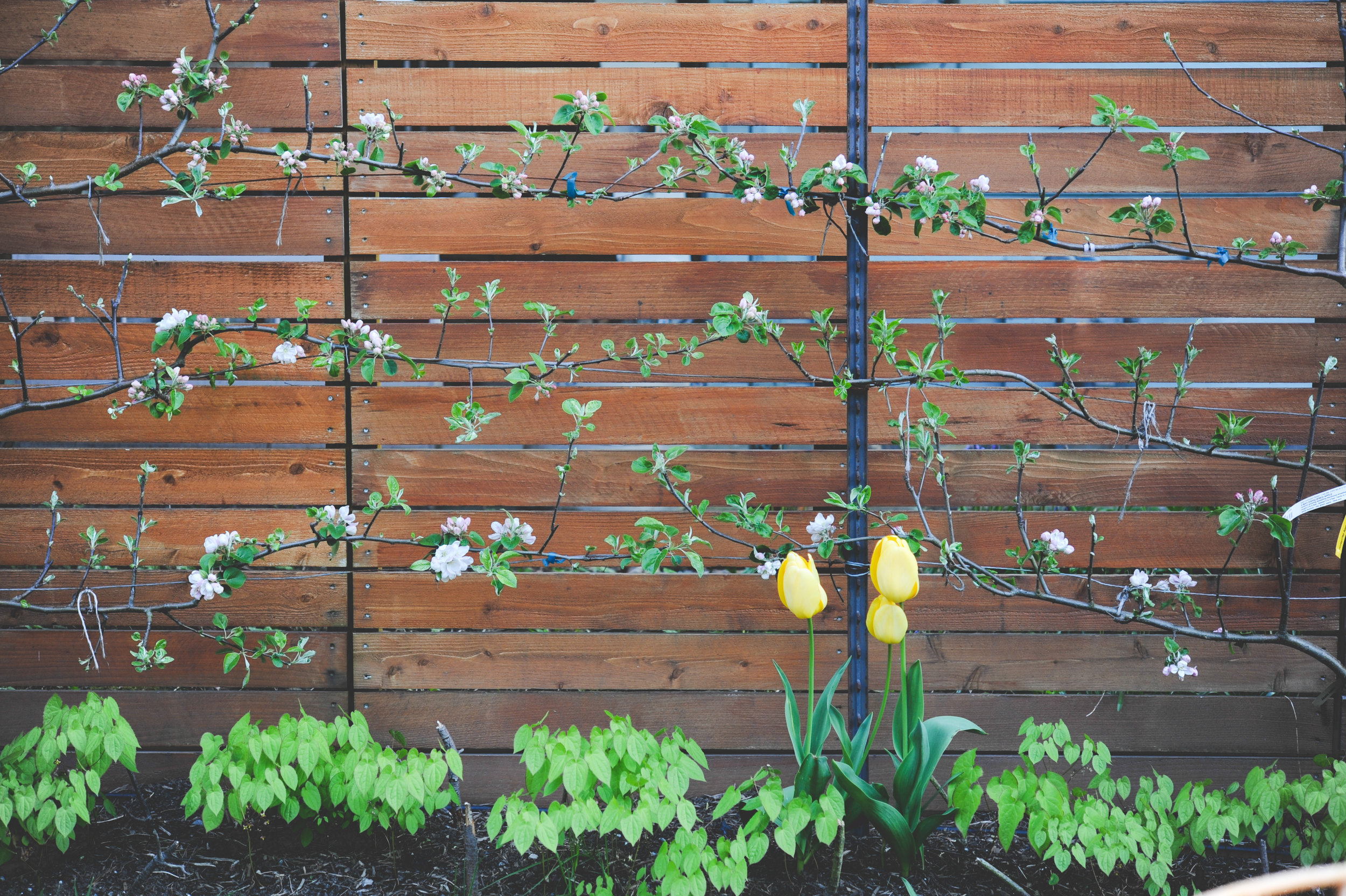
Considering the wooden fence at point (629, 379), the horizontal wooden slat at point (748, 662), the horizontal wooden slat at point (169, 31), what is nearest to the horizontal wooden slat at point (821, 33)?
the wooden fence at point (629, 379)

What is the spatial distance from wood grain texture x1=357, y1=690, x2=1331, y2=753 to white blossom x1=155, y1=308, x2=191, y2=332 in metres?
1.15

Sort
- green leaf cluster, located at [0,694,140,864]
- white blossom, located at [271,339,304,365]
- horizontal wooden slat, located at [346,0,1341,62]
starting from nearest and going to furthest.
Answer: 1. green leaf cluster, located at [0,694,140,864]
2. white blossom, located at [271,339,304,365]
3. horizontal wooden slat, located at [346,0,1341,62]

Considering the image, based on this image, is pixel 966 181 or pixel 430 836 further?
pixel 966 181

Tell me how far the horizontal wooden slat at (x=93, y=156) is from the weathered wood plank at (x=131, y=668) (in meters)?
1.33

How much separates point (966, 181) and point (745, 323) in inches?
33.2

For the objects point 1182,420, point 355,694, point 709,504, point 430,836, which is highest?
point 1182,420

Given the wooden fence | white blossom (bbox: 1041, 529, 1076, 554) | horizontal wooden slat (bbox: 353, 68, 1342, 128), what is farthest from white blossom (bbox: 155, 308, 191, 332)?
white blossom (bbox: 1041, 529, 1076, 554)

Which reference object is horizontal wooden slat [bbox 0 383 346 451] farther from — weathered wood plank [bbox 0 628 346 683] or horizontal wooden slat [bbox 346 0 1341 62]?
horizontal wooden slat [bbox 346 0 1341 62]

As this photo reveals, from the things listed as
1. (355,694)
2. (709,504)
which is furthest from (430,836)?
(709,504)

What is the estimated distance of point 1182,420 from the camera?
8.08 ft

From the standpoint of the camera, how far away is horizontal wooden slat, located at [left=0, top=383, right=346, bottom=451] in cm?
245

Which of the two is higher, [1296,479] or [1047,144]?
[1047,144]

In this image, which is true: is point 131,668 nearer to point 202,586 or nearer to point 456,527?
point 202,586

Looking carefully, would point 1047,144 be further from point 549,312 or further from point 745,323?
point 549,312
